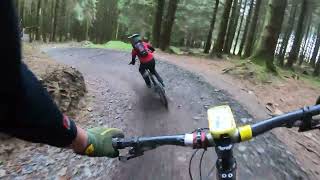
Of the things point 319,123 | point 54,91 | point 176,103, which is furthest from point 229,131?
point 176,103

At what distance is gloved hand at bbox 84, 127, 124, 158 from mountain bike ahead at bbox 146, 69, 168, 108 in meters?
8.26

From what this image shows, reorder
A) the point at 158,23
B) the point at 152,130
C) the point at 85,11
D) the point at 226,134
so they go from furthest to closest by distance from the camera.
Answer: the point at 85,11
the point at 158,23
the point at 152,130
the point at 226,134

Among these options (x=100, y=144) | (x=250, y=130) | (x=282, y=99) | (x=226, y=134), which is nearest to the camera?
(x=226, y=134)

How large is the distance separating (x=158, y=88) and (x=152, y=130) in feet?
7.48

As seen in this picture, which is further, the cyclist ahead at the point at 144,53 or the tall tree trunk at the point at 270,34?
the tall tree trunk at the point at 270,34

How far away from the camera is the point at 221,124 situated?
6.68 ft

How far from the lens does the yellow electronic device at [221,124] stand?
2016mm

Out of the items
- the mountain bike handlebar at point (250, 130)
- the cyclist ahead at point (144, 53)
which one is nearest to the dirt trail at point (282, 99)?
the cyclist ahead at point (144, 53)

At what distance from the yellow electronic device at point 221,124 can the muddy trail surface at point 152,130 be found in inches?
23.1

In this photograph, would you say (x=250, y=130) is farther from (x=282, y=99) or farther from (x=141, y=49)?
(x=282, y=99)

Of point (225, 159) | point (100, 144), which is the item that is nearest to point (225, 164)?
point (225, 159)

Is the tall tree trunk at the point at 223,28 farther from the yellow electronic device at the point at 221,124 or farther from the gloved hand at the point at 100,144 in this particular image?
the yellow electronic device at the point at 221,124

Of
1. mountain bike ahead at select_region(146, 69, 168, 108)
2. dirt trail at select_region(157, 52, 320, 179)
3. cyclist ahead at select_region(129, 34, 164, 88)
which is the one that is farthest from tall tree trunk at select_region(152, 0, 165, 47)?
mountain bike ahead at select_region(146, 69, 168, 108)

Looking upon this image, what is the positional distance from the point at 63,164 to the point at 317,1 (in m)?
33.4
